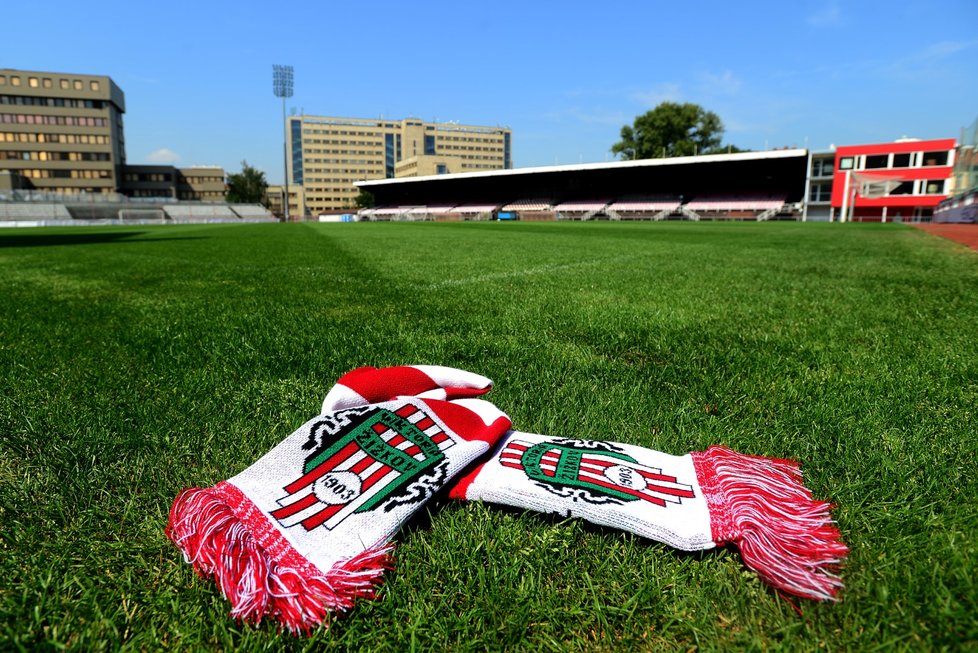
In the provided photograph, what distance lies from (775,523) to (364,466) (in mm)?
851

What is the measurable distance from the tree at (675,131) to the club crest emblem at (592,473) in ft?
183

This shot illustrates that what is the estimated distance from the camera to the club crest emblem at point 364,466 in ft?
3.48

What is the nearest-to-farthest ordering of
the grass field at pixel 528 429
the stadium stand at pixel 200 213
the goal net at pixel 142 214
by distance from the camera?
1. the grass field at pixel 528 429
2. the goal net at pixel 142 214
3. the stadium stand at pixel 200 213

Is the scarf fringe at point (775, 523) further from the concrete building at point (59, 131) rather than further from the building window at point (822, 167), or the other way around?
the concrete building at point (59, 131)

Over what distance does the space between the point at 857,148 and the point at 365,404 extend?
4951cm

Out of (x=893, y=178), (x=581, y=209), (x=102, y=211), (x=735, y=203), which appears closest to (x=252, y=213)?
(x=102, y=211)

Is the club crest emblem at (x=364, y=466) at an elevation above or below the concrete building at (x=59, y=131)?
below

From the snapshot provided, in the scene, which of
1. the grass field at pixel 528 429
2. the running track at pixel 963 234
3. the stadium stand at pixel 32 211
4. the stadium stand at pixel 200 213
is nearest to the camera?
the grass field at pixel 528 429

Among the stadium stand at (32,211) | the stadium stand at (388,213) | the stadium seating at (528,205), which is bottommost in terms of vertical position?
the stadium stand at (32,211)

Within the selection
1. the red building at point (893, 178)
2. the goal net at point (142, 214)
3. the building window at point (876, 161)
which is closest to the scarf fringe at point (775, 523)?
the red building at point (893, 178)

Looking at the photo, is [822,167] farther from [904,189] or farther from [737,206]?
[737,206]

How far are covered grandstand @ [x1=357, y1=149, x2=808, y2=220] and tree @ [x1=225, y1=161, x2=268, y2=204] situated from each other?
2785 centimetres

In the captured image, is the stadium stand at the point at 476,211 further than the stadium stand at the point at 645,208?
Yes

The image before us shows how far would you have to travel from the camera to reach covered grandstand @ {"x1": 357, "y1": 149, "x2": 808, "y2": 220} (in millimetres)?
36969
